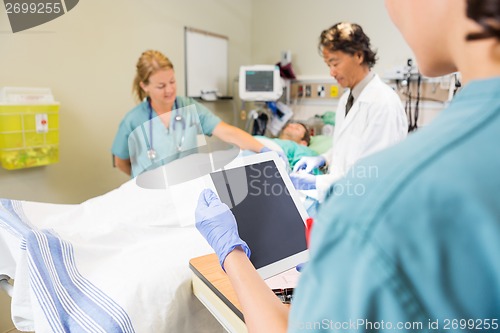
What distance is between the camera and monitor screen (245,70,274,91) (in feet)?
9.93

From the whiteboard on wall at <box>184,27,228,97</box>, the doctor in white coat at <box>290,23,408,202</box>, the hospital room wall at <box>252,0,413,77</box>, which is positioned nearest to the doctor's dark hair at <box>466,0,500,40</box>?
the doctor in white coat at <box>290,23,408,202</box>

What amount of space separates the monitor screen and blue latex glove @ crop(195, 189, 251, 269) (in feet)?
7.44

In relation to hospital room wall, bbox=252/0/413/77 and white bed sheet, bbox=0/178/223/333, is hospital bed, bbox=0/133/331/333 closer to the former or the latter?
white bed sheet, bbox=0/178/223/333

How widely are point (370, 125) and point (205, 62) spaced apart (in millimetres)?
1931

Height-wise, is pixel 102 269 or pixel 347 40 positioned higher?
pixel 347 40

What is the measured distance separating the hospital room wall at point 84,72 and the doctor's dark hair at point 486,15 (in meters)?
2.28

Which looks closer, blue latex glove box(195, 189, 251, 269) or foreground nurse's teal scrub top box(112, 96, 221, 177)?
blue latex glove box(195, 189, 251, 269)

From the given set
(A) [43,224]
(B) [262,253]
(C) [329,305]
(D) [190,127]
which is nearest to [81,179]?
(A) [43,224]

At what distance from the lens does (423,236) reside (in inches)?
11.6

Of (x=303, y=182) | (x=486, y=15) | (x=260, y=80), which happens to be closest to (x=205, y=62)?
(x=260, y=80)

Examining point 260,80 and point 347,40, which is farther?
point 260,80

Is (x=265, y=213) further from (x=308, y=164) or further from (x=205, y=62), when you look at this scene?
(x=205, y=62)

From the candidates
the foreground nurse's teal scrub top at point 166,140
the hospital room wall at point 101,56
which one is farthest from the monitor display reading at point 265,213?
the hospital room wall at point 101,56

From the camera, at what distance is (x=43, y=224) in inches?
47.9
